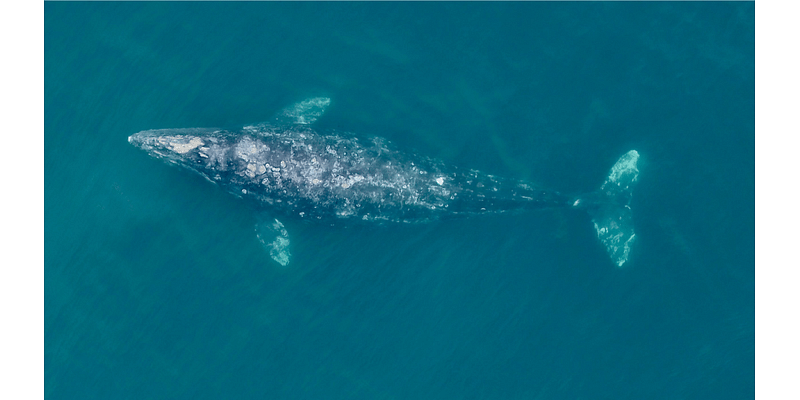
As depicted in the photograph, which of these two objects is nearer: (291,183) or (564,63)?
(291,183)

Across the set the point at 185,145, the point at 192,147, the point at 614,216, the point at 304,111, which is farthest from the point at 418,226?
the point at 185,145

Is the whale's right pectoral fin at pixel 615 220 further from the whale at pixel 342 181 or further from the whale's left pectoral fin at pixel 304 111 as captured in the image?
the whale's left pectoral fin at pixel 304 111

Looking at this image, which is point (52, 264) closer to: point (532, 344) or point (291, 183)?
point (291, 183)

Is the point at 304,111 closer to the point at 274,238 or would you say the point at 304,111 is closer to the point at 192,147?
the point at 192,147

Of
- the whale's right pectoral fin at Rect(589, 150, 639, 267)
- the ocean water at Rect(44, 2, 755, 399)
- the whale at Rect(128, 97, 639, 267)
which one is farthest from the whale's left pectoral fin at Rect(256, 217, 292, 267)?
the whale's right pectoral fin at Rect(589, 150, 639, 267)

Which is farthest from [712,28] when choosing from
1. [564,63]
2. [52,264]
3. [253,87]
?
[52,264]

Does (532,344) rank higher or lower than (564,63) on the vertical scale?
lower

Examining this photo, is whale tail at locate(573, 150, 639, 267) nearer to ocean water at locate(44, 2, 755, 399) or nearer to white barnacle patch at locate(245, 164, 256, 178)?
ocean water at locate(44, 2, 755, 399)

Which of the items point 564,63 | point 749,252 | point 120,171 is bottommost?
point 120,171
